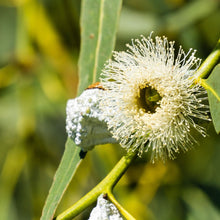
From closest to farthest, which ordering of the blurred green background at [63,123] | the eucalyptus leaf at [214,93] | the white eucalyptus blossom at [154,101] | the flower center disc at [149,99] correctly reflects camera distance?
the eucalyptus leaf at [214,93] → the white eucalyptus blossom at [154,101] → the flower center disc at [149,99] → the blurred green background at [63,123]

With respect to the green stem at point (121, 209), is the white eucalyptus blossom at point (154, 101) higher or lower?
higher

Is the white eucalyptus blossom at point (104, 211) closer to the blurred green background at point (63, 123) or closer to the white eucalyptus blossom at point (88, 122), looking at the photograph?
the white eucalyptus blossom at point (88, 122)

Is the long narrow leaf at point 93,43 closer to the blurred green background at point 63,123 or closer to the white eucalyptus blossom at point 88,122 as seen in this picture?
the white eucalyptus blossom at point 88,122

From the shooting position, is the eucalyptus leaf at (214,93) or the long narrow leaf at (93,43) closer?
the eucalyptus leaf at (214,93)

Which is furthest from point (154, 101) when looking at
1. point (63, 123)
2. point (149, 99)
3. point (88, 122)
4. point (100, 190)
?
point (63, 123)

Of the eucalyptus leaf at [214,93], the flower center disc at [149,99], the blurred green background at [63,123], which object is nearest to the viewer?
the eucalyptus leaf at [214,93]

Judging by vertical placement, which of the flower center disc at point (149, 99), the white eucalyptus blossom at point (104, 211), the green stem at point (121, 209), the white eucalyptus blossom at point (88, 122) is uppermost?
the flower center disc at point (149, 99)

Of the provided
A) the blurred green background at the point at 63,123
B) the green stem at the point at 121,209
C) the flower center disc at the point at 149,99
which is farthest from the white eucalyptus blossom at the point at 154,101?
the blurred green background at the point at 63,123

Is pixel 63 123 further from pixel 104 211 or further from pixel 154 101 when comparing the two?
pixel 104 211
